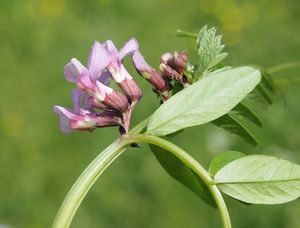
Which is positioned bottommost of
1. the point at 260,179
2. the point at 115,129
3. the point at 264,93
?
the point at 260,179

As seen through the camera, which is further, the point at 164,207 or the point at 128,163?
the point at 128,163

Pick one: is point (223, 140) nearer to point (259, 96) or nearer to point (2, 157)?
point (2, 157)

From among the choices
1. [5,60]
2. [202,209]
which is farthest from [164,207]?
[5,60]

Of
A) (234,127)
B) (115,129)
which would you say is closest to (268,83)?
(234,127)

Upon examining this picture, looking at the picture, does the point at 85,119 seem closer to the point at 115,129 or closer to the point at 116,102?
the point at 116,102

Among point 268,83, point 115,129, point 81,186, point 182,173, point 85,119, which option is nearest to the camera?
point 81,186

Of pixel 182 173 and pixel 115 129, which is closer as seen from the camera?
pixel 182 173
